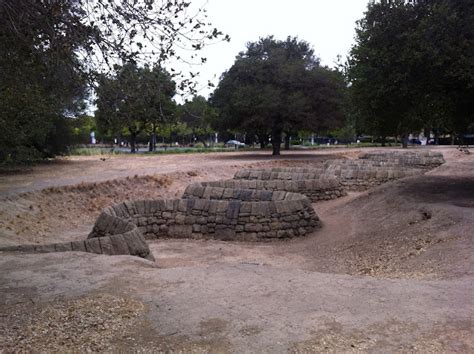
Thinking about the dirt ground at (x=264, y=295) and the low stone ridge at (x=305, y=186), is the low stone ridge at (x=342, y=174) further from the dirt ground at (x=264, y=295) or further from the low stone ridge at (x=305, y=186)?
the dirt ground at (x=264, y=295)

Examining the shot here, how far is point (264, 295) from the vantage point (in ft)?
18.1

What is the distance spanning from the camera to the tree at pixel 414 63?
11.3m

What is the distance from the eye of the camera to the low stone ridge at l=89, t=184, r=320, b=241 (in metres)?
12.0

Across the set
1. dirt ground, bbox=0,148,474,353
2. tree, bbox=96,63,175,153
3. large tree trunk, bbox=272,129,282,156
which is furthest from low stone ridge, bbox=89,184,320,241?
large tree trunk, bbox=272,129,282,156

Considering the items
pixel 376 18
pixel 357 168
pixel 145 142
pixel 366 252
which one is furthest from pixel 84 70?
pixel 145 142

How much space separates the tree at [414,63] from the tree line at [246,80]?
0.03m

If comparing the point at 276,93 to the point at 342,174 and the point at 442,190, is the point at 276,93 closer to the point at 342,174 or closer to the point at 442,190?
the point at 342,174

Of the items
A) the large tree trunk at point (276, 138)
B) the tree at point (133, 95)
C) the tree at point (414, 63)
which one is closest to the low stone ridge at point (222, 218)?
the tree at point (414, 63)

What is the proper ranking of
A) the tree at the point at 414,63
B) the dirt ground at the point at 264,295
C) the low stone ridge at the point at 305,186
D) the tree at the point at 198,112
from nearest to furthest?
1. the dirt ground at the point at 264,295
2. the tree at the point at 198,112
3. the tree at the point at 414,63
4. the low stone ridge at the point at 305,186

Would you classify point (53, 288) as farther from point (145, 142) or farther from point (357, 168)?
point (145, 142)

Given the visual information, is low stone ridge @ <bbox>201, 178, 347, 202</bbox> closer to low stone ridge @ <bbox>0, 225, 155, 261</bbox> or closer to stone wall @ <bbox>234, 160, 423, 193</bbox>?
stone wall @ <bbox>234, 160, 423, 193</bbox>

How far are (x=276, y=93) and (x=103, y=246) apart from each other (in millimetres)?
23567

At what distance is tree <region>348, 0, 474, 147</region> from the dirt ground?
10.2 feet

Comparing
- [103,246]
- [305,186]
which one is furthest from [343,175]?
[103,246]
